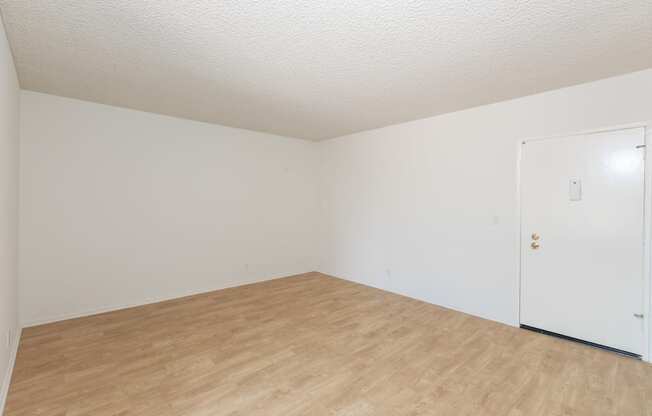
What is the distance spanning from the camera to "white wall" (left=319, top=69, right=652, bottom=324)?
3059 millimetres

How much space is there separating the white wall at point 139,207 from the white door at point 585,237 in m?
3.82

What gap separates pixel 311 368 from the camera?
98.9 inches

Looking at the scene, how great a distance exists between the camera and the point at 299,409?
2.01 meters

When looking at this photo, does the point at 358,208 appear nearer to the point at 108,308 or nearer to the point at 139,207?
the point at 139,207


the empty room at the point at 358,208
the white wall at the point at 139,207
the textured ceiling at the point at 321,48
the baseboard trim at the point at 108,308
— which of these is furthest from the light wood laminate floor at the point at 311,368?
the textured ceiling at the point at 321,48

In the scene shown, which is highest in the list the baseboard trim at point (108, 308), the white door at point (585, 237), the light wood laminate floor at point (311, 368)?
the white door at point (585, 237)

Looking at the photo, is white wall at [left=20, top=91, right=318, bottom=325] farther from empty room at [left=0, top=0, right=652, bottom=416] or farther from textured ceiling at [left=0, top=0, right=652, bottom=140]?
textured ceiling at [left=0, top=0, right=652, bottom=140]

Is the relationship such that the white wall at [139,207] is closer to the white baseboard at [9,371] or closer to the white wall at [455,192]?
the white baseboard at [9,371]

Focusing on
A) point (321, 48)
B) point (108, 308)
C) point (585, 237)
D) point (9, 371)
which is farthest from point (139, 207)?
point (585, 237)

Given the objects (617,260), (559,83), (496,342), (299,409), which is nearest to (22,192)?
(299,409)

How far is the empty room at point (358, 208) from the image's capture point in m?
2.05

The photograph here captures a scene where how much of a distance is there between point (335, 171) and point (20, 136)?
14.1ft

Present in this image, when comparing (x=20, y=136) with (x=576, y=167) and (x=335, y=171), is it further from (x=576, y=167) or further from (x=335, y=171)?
(x=576, y=167)

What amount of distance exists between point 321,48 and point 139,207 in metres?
3.28
